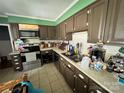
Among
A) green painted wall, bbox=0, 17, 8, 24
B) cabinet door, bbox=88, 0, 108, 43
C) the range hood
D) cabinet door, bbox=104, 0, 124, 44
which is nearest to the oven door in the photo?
the range hood

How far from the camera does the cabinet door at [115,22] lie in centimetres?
88

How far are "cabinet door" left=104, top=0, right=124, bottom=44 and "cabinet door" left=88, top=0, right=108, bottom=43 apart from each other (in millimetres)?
87

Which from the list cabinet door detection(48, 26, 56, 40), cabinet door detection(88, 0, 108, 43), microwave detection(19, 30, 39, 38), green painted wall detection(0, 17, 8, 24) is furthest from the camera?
cabinet door detection(48, 26, 56, 40)

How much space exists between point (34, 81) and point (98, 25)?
8.38 feet

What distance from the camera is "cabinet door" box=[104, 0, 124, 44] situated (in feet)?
2.90

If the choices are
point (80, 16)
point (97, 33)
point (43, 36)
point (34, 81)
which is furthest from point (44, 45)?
point (97, 33)

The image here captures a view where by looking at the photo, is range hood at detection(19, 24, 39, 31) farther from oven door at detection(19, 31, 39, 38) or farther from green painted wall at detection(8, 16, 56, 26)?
green painted wall at detection(8, 16, 56, 26)

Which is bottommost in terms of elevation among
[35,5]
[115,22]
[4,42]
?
[4,42]

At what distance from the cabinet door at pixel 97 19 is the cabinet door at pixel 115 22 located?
0.09m

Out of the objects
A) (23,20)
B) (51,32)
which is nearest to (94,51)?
(51,32)

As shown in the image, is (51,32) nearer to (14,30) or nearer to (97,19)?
(14,30)

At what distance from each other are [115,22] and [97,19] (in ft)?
1.08

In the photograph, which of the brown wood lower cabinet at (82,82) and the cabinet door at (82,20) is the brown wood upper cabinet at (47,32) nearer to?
the cabinet door at (82,20)

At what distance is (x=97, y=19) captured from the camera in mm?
1213
